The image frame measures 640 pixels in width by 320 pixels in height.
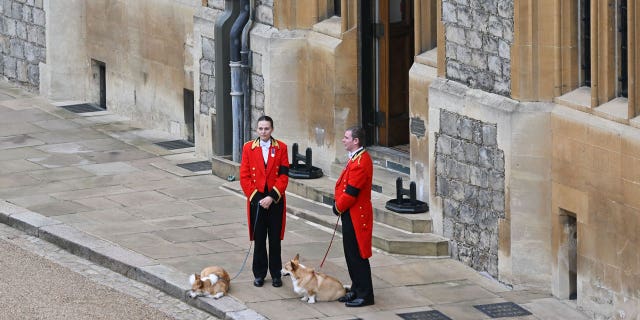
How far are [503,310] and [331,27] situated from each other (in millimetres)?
5278

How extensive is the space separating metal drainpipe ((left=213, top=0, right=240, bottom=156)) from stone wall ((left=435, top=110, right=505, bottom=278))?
4190 mm

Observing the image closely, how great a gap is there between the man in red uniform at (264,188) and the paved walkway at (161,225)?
0.40m

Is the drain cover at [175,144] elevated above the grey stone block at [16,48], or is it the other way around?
the grey stone block at [16,48]

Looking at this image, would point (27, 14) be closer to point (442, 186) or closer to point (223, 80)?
point (223, 80)

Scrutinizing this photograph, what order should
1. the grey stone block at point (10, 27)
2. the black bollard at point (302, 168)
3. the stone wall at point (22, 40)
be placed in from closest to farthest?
the black bollard at point (302, 168), the stone wall at point (22, 40), the grey stone block at point (10, 27)

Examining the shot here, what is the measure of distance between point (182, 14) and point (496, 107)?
277 inches

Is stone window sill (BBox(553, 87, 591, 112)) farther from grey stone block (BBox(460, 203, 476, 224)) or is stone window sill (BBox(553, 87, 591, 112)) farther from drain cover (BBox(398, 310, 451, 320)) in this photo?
drain cover (BBox(398, 310, 451, 320))

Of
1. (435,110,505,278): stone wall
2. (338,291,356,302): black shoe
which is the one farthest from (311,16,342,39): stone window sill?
(338,291,356,302): black shoe

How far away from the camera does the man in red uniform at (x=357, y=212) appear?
15.5 meters

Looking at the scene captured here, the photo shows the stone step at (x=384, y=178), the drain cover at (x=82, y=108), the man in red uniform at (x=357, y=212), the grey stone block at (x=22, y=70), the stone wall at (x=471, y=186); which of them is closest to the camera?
the man in red uniform at (x=357, y=212)

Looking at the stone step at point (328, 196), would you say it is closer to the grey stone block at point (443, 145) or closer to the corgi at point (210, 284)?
the grey stone block at point (443, 145)

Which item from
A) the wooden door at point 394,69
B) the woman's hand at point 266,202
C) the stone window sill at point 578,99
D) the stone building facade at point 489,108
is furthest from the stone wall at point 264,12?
the stone window sill at point 578,99

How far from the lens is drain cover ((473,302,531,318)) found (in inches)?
617

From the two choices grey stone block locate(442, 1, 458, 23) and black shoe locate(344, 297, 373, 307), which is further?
grey stone block locate(442, 1, 458, 23)
